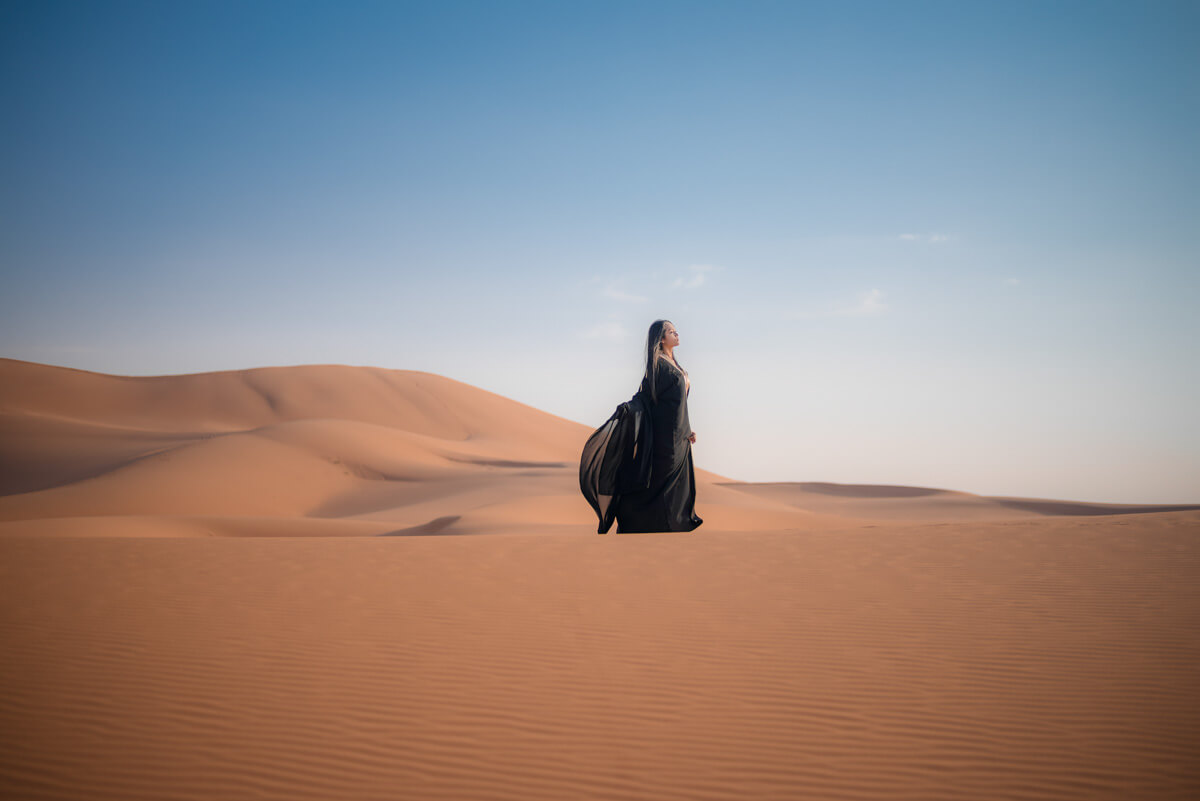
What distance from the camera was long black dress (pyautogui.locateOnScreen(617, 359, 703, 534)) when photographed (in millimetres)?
11156

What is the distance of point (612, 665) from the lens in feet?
16.3

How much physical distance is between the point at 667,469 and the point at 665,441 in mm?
400

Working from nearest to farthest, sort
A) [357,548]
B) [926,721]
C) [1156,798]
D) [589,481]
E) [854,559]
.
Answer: [1156,798] → [926,721] → [854,559] → [357,548] → [589,481]

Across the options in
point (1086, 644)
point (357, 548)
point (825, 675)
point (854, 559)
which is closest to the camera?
point (825, 675)

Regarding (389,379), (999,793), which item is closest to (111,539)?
(999,793)

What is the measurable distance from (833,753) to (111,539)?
10399 mm

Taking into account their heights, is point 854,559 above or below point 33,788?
above

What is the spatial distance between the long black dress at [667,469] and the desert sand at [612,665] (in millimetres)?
738

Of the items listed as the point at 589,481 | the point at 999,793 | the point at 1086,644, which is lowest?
the point at 999,793

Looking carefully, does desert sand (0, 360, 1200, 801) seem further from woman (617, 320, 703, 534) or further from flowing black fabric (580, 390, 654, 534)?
flowing black fabric (580, 390, 654, 534)

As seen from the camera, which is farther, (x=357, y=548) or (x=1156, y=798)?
(x=357, y=548)

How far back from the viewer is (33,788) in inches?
135

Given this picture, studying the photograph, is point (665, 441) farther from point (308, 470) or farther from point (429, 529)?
point (308, 470)

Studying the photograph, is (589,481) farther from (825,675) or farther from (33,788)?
(33,788)
